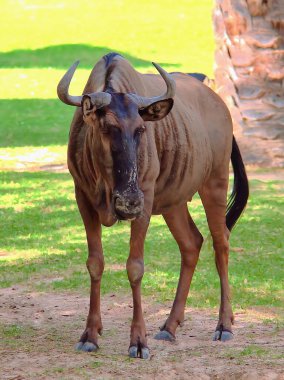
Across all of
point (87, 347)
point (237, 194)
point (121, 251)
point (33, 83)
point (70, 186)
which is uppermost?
point (237, 194)

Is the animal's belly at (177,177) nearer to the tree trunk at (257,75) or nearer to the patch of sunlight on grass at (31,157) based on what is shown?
the tree trunk at (257,75)

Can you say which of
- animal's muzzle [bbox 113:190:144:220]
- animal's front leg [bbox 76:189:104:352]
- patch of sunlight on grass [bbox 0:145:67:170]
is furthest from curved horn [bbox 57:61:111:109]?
patch of sunlight on grass [bbox 0:145:67:170]

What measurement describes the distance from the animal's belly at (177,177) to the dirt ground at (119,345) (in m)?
1.03

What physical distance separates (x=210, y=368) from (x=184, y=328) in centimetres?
141

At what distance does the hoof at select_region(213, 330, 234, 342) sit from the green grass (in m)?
1.03

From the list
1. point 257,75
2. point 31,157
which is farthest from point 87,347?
point 31,157

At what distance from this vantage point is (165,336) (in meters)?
7.84

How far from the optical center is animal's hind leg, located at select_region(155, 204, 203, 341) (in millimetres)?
8141

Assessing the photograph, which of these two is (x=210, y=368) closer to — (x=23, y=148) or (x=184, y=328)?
(x=184, y=328)

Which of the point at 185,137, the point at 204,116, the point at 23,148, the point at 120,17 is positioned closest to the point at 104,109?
the point at 185,137

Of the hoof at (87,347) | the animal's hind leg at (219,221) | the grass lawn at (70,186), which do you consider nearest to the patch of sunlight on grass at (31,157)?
the grass lawn at (70,186)

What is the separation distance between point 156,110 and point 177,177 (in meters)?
0.92

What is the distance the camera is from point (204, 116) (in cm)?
842

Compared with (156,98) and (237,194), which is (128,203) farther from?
(237,194)
